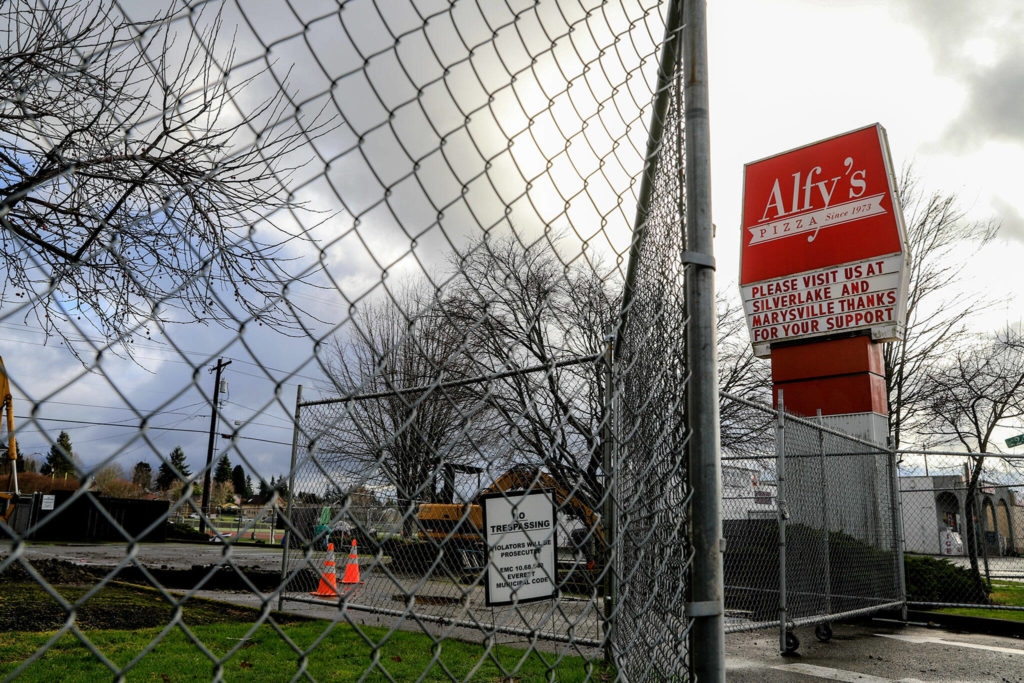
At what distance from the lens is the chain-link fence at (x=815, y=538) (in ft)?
23.2

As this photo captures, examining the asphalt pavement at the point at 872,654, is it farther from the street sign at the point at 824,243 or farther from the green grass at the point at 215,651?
the street sign at the point at 824,243

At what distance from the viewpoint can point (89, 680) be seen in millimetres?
4695

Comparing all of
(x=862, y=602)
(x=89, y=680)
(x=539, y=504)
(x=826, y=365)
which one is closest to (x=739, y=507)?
(x=862, y=602)

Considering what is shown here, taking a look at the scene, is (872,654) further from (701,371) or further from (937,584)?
(701,371)

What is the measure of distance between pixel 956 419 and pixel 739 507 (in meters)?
8.15

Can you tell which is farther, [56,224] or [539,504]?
[56,224]

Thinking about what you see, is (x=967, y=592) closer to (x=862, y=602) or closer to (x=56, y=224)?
(x=862, y=602)

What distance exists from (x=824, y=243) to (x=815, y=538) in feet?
16.7

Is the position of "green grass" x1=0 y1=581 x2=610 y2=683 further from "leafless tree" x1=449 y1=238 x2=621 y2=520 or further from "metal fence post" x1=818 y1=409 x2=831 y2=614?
"metal fence post" x1=818 y1=409 x2=831 y2=614

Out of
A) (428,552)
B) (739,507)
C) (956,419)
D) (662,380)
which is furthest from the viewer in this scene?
(956,419)

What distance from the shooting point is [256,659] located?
553 cm

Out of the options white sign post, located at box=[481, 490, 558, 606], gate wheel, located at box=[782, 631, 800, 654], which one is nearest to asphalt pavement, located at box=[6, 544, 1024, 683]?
gate wheel, located at box=[782, 631, 800, 654]

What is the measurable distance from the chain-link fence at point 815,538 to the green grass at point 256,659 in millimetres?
2246

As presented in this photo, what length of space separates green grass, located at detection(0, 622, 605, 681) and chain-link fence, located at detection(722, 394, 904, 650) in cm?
225
